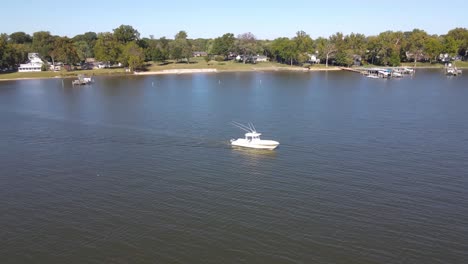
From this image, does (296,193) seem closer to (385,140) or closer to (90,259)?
(90,259)

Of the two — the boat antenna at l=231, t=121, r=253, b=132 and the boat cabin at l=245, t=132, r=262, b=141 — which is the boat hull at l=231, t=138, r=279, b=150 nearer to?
the boat cabin at l=245, t=132, r=262, b=141

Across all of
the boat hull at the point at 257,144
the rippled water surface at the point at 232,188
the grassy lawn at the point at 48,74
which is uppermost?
the grassy lawn at the point at 48,74

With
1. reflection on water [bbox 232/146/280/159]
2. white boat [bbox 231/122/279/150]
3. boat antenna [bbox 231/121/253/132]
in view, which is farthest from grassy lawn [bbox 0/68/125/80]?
reflection on water [bbox 232/146/280/159]

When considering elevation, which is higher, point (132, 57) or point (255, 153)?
point (132, 57)

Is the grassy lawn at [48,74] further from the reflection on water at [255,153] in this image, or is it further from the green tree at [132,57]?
the reflection on water at [255,153]

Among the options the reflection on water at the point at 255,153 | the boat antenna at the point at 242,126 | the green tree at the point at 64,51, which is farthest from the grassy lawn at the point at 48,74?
the reflection on water at the point at 255,153

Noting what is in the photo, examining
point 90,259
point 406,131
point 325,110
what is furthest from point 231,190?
point 325,110

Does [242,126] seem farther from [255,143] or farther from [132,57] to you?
[132,57]

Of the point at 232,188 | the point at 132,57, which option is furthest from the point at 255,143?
the point at 132,57

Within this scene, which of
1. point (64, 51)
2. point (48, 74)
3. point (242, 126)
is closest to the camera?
point (242, 126)
